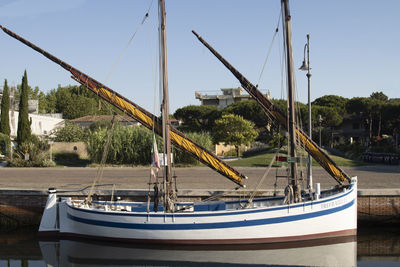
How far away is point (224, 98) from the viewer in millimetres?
98000

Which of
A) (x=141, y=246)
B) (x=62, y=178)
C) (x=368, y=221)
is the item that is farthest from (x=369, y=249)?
(x=62, y=178)

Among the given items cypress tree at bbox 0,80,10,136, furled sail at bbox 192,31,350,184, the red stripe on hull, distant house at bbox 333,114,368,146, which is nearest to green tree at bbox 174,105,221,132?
distant house at bbox 333,114,368,146

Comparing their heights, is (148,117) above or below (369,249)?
above

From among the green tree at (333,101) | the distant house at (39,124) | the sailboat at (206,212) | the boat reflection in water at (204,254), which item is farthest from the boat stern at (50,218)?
the green tree at (333,101)

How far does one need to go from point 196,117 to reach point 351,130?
28.7 meters

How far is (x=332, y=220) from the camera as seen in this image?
47.3ft

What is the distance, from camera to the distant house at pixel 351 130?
70.4 metres

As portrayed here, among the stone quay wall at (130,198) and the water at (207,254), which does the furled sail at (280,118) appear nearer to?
the stone quay wall at (130,198)

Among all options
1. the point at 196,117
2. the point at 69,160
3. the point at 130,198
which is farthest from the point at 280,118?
the point at 196,117

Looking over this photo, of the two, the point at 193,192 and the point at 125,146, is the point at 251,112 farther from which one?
the point at 193,192

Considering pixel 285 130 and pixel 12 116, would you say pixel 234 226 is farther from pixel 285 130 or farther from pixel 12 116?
pixel 12 116

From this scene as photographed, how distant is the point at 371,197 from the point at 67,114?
270 ft

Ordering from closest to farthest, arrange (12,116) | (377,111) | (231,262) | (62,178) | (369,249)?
1. (231,262)
2. (369,249)
3. (62,178)
4. (12,116)
5. (377,111)

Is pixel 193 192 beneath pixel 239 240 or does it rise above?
above
